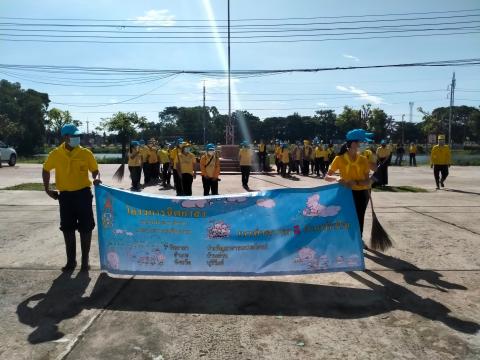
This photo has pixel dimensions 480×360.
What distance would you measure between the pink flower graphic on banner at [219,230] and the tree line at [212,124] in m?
26.2

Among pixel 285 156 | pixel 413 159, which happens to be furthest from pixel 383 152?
pixel 413 159

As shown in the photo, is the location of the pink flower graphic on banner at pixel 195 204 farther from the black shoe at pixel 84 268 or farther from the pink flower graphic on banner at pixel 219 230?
the black shoe at pixel 84 268

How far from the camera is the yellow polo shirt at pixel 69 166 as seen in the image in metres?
5.56

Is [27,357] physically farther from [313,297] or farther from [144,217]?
[313,297]

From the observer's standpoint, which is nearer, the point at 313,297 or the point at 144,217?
the point at 313,297

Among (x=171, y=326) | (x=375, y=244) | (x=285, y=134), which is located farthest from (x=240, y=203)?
(x=285, y=134)

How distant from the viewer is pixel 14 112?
61344 millimetres

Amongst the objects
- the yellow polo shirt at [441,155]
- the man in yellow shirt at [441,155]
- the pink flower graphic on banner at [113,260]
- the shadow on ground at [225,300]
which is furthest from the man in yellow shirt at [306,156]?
the pink flower graphic on banner at [113,260]

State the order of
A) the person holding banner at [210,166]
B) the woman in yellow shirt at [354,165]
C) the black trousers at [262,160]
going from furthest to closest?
the black trousers at [262,160]
the person holding banner at [210,166]
the woman in yellow shirt at [354,165]

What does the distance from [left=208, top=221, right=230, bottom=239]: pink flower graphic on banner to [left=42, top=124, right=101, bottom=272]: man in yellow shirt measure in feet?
5.40

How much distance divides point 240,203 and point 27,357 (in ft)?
8.43

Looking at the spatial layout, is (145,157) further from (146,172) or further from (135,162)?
(135,162)

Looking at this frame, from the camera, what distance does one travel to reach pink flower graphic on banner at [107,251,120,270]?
5152 mm

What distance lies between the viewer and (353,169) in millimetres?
5879
